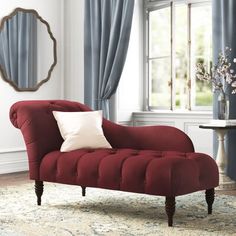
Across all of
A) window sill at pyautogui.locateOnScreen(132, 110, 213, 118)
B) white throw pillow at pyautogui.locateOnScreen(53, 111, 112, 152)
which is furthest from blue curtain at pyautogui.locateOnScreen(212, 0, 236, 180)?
white throw pillow at pyautogui.locateOnScreen(53, 111, 112, 152)

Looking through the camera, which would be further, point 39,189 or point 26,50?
point 26,50

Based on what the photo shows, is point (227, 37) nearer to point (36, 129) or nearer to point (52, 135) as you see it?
point (52, 135)

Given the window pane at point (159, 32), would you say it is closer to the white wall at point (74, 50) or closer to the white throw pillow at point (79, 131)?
the white wall at point (74, 50)

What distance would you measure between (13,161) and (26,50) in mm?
1307

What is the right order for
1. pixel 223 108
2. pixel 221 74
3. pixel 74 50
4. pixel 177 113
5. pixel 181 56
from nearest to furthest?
pixel 223 108 < pixel 221 74 < pixel 177 113 < pixel 181 56 < pixel 74 50

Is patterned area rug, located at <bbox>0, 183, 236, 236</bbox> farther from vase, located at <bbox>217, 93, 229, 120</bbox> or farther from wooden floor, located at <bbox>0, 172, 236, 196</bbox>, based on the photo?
vase, located at <bbox>217, 93, 229, 120</bbox>

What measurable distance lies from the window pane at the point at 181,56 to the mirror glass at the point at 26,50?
153cm

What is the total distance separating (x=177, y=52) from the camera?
20.5 feet

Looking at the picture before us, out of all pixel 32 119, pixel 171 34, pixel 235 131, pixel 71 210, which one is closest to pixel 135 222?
pixel 71 210

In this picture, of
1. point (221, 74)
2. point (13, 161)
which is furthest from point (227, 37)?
point (13, 161)

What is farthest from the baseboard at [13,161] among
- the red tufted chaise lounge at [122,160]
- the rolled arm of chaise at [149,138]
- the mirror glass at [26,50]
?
the rolled arm of chaise at [149,138]

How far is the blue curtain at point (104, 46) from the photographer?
593cm

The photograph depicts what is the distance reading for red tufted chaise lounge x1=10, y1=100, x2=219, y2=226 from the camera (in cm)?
329

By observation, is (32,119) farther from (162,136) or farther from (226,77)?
(226,77)
